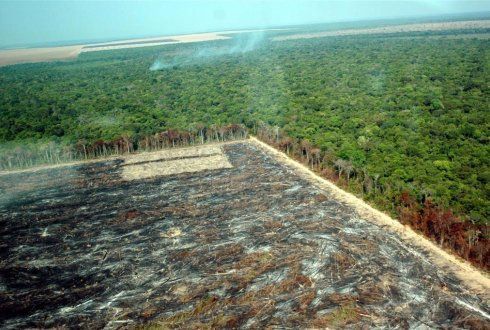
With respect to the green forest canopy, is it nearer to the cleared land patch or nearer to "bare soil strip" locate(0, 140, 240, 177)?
"bare soil strip" locate(0, 140, 240, 177)

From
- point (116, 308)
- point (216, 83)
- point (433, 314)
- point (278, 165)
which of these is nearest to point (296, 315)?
point (433, 314)

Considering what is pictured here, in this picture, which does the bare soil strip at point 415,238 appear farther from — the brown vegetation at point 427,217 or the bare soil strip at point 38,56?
the bare soil strip at point 38,56

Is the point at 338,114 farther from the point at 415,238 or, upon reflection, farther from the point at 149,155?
the point at 415,238

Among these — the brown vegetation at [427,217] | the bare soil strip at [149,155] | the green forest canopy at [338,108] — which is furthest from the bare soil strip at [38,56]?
the brown vegetation at [427,217]

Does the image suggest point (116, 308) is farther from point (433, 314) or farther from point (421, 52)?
point (421, 52)

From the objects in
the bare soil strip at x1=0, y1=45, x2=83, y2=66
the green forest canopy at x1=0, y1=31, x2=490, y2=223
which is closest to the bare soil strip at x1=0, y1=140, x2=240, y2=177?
the green forest canopy at x1=0, y1=31, x2=490, y2=223

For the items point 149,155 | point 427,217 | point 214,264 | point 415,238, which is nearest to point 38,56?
point 149,155
